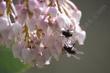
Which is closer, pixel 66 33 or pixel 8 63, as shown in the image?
pixel 66 33

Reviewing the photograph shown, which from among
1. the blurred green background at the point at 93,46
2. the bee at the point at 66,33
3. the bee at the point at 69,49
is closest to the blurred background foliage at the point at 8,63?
the bee at the point at 69,49

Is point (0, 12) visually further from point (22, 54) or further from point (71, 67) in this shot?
point (71, 67)

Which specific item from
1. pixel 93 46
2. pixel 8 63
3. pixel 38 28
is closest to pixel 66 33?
pixel 38 28

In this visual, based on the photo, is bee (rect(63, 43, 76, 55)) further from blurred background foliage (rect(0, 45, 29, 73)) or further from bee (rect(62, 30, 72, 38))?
blurred background foliage (rect(0, 45, 29, 73))

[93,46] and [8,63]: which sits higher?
[8,63]

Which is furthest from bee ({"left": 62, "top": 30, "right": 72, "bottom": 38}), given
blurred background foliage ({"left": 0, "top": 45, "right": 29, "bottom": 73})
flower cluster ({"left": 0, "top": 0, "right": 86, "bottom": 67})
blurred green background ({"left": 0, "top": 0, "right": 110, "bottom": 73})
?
blurred green background ({"left": 0, "top": 0, "right": 110, "bottom": 73})

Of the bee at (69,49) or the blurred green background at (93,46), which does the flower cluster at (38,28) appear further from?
the blurred green background at (93,46)

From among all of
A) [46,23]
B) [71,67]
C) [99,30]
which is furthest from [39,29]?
Result: [99,30]

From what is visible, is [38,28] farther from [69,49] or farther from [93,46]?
[93,46]
